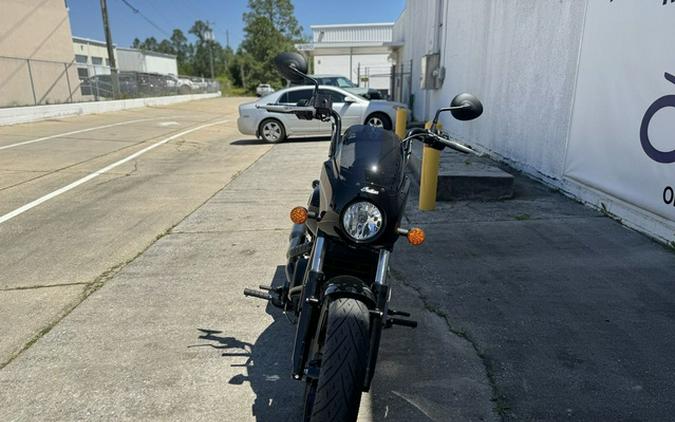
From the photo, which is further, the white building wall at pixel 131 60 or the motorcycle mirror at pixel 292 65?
the white building wall at pixel 131 60

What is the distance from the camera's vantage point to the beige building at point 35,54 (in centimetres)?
2033

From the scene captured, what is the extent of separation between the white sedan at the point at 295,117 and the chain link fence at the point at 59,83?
39.5 ft

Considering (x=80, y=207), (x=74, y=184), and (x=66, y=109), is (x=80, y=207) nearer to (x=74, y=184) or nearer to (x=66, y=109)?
(x=74, y=184)

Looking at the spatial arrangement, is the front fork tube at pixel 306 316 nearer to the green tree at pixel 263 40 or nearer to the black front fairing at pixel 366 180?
the black front fairing at pixel 366 180

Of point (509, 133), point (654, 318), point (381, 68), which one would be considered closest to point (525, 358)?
point (654, 318)

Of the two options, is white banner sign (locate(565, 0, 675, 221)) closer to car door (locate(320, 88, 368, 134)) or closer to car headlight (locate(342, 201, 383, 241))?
car headlight (locate(342, 201, 383, 241))

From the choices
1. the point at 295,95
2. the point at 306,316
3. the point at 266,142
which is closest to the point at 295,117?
the point at 295,95

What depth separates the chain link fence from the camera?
20.1 meters

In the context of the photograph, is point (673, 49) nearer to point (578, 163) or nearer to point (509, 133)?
point (578, 163)

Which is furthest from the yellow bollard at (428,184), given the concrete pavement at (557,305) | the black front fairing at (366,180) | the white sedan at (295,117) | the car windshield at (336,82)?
the car windshield at (336,82)

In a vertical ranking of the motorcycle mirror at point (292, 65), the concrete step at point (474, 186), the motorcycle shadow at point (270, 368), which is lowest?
the motorcycle shadow at point (270, 368)

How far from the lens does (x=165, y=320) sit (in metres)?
3.41

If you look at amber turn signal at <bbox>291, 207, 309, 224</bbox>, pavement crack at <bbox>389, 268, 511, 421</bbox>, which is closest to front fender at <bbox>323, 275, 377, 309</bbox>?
A: amber turn signal at <bbox>291, 207, 309, 224</bbox>

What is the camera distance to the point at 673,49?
446cm
